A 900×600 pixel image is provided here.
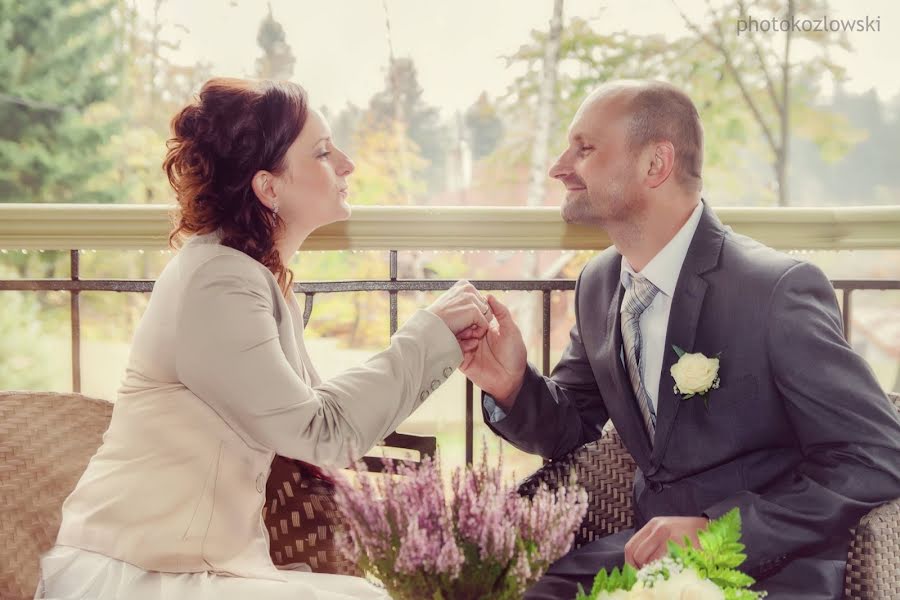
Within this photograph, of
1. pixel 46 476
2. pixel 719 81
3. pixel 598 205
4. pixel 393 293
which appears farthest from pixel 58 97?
pixel 598 205

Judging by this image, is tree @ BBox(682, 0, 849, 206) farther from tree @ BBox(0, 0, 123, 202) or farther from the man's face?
the man's face

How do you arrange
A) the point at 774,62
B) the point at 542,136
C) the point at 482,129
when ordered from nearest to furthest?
the point at 542,136 → the point at 774,62 → the point at 482,129

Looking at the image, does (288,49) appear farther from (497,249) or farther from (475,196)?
(497,249)

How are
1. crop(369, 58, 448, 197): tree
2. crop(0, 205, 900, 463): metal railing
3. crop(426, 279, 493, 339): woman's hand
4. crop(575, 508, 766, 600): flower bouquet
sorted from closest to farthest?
crop(575, 508, 766, 600): flower bouquet → crop(426, 279, 493, 339): woman's hand → crop(0, 205, 900, 463): metal railing → crop(369, 58, 448, 197): tree

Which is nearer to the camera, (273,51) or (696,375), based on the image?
(696,375)

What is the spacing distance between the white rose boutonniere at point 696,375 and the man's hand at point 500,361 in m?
0.32

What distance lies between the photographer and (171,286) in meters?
1.37

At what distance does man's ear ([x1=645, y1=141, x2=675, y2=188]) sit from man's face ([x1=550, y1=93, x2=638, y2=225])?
0.10 ft

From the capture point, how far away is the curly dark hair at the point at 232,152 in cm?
147

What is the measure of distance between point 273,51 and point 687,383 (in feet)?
26.4

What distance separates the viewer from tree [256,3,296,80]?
8.69 m

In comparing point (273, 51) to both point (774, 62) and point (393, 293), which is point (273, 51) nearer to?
point (774, 62)

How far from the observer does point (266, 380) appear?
130 centimetres

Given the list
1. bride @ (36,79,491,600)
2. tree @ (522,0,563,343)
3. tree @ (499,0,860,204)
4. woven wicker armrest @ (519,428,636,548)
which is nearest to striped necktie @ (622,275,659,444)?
woven wicker armrest @ (519,428,636,548)
